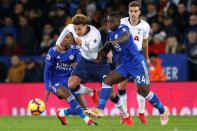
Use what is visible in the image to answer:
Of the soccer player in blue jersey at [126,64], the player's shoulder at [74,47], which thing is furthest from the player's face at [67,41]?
the soccer player in blue jersey at [126,64]

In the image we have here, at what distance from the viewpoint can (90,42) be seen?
12242 mm

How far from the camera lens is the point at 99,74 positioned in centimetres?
1272

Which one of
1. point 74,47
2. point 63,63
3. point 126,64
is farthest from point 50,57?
point 126,64

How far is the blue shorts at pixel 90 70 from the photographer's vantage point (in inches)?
501

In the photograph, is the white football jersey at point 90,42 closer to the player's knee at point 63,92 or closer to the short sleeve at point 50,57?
the short sleeve at point 50,57

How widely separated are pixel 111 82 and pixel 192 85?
542 centimetres

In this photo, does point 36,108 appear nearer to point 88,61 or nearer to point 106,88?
point 88,61

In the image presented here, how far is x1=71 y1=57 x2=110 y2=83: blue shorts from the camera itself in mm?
12727

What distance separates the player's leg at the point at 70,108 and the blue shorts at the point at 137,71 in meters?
1.10

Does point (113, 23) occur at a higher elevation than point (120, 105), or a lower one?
higher

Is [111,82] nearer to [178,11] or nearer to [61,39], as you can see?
[61,39]

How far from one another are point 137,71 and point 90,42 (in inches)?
55.8

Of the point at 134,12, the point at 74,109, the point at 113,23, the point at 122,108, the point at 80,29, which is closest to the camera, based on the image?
the point at 113,23

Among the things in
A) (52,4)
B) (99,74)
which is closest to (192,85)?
(99,74)
